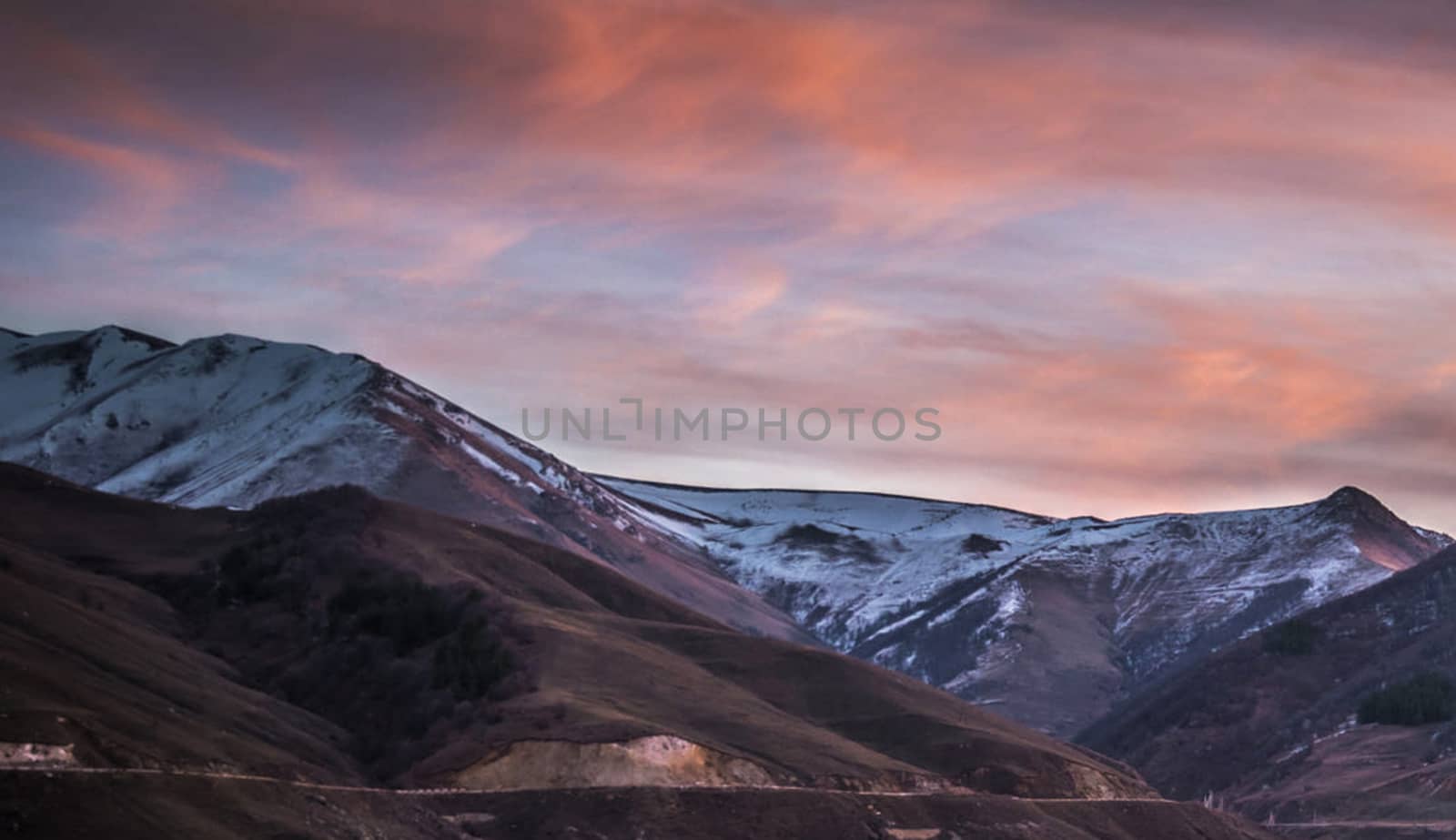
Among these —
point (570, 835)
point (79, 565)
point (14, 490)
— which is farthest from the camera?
point (14, 490)

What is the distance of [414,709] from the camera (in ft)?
495

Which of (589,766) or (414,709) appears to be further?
(414,709)

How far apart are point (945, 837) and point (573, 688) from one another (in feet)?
103

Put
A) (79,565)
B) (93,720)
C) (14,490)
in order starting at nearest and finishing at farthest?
(93,720), (79,565), (14,490)

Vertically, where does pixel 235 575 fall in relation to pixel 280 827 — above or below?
above

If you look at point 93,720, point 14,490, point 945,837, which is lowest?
point 945,837

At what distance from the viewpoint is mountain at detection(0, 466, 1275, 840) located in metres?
98.2

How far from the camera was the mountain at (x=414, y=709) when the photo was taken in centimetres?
9825

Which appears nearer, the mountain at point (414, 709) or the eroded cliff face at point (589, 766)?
the mountain at point (414, 709)

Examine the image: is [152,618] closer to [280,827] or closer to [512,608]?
[512,608]

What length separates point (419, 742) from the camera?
143m

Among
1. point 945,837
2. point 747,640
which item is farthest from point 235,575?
point 945,837

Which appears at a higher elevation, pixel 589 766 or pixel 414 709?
pixel 414 709

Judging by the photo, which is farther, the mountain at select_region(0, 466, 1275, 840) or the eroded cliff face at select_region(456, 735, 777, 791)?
the eroded cliff face at select_region(456, 735, 777, 791)
